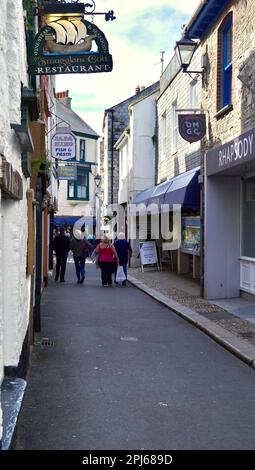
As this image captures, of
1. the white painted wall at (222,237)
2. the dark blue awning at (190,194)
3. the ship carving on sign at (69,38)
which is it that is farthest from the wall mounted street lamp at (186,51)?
the ship carving on sign at (69,38)

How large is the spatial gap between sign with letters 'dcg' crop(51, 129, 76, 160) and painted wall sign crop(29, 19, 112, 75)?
10.8 meters

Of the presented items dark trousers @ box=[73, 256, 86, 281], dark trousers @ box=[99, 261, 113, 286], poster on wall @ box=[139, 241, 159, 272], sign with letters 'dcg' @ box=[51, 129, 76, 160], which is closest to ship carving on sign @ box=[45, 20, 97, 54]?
dark trousers @ box=[99, 261, 113, 286]

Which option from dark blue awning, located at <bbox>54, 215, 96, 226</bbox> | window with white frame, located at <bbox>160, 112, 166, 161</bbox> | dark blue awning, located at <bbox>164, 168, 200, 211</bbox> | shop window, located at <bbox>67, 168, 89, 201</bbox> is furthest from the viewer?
shop window, located at <bbox>67, 168, 89, 201</bbox>

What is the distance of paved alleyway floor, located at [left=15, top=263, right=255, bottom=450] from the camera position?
477cm

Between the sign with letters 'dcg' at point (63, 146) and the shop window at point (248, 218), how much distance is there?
7.75 m

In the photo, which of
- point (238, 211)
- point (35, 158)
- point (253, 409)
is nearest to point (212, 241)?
point (238, 211)

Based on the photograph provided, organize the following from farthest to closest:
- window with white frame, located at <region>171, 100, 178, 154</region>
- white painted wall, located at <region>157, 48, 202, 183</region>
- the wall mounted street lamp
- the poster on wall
A: the poster on wall → window with white frame, located at <region>171, 100, 178, 154</region> → white painted wall, located at <region>157, 48, 202, 183</region> → the wall mounted street lamp

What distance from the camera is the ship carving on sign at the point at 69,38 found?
7.93 meters

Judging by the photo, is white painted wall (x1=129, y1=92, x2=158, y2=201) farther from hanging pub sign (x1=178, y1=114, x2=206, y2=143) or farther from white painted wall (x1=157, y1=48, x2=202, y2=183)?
hanging pub sign (x1=178, y1=114, x2=206, y2=143)

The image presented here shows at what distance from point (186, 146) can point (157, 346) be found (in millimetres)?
10555

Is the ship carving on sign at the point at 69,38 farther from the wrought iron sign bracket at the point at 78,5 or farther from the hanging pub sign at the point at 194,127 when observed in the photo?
the hanging pub sign at the point at 194,127

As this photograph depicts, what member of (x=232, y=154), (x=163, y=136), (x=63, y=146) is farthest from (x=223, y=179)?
(x=163, y=136)

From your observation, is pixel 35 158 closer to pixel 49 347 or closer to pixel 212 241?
pixel 49 347

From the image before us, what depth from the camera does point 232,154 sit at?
35.9ft
